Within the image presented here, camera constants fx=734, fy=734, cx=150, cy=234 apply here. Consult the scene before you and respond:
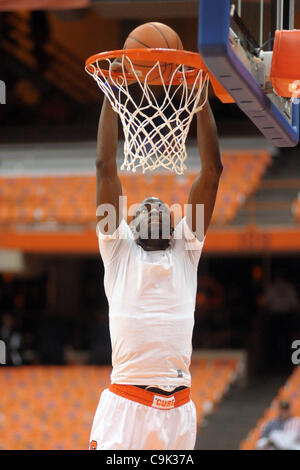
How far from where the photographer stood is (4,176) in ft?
39.3

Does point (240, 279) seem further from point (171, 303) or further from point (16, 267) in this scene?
point (171, 303)

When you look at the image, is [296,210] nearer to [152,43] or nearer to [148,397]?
[152,43]

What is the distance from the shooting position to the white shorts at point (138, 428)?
3252mm

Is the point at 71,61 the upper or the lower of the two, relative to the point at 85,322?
upper

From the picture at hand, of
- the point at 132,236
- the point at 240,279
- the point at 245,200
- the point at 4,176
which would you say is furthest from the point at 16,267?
the point at 132,236

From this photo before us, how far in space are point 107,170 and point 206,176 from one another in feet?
1.54

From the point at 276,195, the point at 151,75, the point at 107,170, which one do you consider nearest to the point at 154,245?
the point at 107,170

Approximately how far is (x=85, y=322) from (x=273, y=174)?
4.57 m

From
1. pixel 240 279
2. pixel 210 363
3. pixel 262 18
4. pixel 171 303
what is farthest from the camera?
pixel 240 279

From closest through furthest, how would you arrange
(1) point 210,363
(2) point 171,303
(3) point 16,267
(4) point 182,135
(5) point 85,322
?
1. (2) point 171,303
2. (4) point 182,135
3. (1) point 210,363
4. (3) point 16,267
5. (5) point 85,322

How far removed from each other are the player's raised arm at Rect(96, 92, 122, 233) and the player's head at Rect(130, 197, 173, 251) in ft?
0.47

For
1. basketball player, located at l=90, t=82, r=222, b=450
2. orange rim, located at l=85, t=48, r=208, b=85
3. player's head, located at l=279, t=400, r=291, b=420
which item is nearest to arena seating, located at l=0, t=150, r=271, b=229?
player's head, located at l=279, t=400, r=291, b=420

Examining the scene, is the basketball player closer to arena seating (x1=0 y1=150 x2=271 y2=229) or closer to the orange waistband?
the orange waistband

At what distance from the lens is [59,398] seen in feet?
32.9
